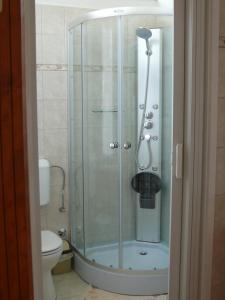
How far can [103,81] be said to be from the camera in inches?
102

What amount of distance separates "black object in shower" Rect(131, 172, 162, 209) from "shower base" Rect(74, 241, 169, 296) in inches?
15.5

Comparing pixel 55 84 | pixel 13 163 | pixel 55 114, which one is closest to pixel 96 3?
pixel 55 84

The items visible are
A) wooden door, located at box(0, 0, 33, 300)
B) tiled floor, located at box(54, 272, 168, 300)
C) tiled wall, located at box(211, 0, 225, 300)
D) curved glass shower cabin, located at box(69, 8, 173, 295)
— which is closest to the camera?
wooden door, located at box(0, 0, 33, 300)

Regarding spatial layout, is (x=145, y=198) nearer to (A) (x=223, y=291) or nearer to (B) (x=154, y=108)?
(B) (x=154, y=108)

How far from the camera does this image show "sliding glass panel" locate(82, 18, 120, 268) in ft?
8.32

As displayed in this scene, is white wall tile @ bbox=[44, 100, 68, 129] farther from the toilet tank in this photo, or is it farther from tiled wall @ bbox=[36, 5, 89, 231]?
the toilet tank

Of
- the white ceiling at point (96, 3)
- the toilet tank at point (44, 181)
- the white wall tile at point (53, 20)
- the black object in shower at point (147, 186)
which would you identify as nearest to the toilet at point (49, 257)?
the toilet tank at point (44, 181)

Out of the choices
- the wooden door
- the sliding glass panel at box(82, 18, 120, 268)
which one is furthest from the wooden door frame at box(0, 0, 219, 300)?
the sliding glass panel at box(82, 18, 120, 268)

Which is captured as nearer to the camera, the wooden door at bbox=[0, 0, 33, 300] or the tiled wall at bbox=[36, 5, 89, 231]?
the wooden door at bbox=[0, 0, 33, 300]

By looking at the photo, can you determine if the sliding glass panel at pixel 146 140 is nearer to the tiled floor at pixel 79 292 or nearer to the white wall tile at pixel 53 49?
the tiled floor at pixel 79 292

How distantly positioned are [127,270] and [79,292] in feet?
1.23

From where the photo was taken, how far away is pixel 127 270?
7.91ft

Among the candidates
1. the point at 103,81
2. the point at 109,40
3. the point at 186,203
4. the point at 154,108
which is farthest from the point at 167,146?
the point at 186,203

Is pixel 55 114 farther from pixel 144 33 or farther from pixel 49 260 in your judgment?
pixel 49 260
